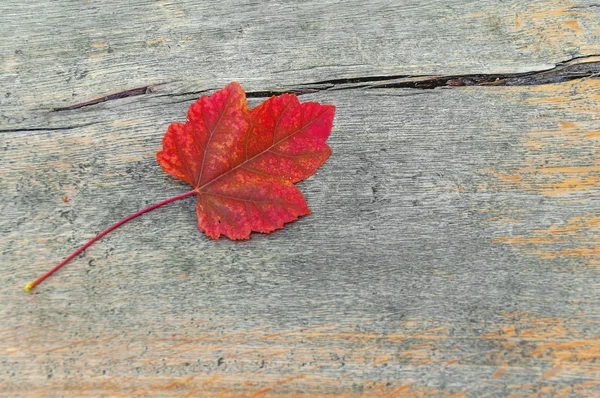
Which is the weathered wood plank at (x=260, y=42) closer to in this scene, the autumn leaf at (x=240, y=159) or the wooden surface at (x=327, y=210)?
the wooden surface at (x=327, y=210)

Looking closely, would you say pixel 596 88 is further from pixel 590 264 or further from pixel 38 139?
pixel 38 139

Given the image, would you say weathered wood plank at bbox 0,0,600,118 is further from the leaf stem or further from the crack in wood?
the leaf stem

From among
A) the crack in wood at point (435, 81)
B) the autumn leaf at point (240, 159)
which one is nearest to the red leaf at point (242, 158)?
the autumn leaf at point (240, 159)

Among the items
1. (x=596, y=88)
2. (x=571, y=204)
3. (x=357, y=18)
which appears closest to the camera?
(x=571, y=204)

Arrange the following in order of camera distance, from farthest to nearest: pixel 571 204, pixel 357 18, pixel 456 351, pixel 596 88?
pixel 357 18, pixel 596 88, pixel 571 204, pixel 456 351

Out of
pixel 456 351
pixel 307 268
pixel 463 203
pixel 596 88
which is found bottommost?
pixel 456 351

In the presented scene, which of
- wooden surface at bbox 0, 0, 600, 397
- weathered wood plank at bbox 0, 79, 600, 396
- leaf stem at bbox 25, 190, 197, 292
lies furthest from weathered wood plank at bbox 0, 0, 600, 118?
leaf stem at bbox 25, 190, 197, 292

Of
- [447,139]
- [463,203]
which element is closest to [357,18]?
[447,139]

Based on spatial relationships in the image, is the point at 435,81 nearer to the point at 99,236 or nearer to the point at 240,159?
the point at 240,159
